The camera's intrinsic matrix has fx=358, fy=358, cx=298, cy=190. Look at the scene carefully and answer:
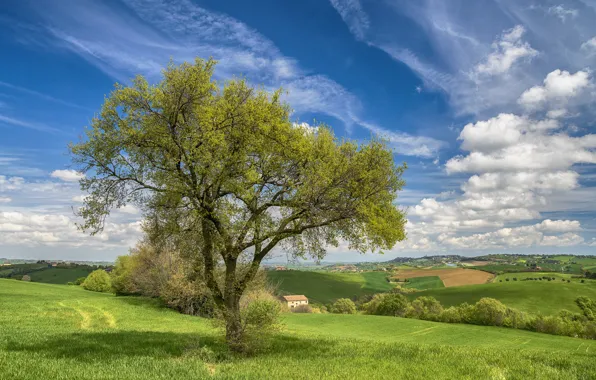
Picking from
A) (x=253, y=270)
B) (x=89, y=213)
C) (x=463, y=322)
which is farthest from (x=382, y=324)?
(x=89, y=213)

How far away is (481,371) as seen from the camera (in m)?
12.1

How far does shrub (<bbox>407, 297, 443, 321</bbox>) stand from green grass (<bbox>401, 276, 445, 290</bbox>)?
51.3 meters

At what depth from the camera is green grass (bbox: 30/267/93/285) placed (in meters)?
152

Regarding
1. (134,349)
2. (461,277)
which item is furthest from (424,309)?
(134,349)

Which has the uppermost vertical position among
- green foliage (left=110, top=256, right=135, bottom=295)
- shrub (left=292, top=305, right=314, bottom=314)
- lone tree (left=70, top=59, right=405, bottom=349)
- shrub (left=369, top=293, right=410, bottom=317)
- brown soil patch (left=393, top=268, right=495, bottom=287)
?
lone tree (left=70, top=59, right=405, bottom=349)

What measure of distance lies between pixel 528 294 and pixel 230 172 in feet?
408

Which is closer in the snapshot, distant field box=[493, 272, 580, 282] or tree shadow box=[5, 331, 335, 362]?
tree shadow box=[5, 331, 335, 362]

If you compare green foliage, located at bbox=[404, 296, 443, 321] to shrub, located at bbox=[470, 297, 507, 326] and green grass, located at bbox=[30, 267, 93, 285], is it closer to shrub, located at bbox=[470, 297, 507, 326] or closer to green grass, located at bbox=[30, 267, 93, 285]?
shrub, located at bbox=[470, 297, 507, 326]

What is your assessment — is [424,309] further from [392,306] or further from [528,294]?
[528,294]

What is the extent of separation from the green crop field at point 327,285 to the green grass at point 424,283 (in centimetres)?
931

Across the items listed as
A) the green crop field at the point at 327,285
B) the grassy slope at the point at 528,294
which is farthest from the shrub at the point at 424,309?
the green crop field at the point at 327,285

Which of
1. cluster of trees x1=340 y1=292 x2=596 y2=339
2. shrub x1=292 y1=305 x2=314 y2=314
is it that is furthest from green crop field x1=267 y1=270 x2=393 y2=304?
cluster of trees x1=340 y1=292 x2=596 y2=339

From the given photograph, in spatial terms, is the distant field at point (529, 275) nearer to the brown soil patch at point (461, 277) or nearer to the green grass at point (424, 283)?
the brown soil patch at point (461, 277)

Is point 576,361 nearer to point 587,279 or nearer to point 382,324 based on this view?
point 382,324
